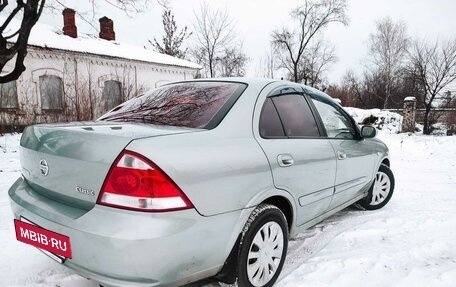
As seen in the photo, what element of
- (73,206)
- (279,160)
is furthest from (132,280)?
(279,160)

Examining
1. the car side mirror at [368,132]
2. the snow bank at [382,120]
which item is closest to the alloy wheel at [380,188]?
the car side mirror at [368,132]

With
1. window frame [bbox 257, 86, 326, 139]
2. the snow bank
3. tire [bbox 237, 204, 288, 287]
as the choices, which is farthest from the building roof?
tire [bbox 237, 204, 288, 287]

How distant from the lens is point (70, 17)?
55.8 feet

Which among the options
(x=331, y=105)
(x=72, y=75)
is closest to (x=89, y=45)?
(x=72, y=75)

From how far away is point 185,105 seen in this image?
2289 millimetres

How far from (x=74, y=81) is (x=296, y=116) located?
15.6 metres

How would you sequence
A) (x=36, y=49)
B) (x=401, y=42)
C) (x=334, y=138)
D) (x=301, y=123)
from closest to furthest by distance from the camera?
1. (x=301, y=123)
2. (x=334, y=138)
3. (x=36, y=49)
4. (x=401, y=42)

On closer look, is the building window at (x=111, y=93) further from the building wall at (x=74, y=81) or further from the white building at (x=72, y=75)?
the building wall at (x=74, y=81)

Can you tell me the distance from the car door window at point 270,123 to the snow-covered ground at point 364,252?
1.07m

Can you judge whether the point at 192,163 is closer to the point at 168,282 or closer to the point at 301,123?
the point at 168,282

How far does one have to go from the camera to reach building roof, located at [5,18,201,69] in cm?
1518

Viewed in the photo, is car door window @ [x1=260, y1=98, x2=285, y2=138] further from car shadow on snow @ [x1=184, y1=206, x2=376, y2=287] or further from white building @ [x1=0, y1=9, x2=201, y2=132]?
white building @ [x1=0, y1=9, x2=201, y2=132]

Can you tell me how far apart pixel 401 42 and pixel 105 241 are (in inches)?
1246

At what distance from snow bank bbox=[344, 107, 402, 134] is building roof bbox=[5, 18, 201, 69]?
10.9 m
